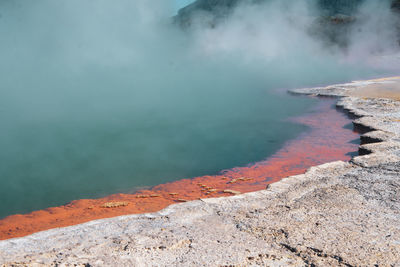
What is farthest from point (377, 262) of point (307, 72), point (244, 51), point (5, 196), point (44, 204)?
point (244, 51)

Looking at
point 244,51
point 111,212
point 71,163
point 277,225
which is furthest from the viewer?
point 244,51

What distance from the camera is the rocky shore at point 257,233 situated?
5.55 feet

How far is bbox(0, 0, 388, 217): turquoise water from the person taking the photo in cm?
421

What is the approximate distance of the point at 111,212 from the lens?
2936mm

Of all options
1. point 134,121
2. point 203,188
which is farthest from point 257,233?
point 134,121

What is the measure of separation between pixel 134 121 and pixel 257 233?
5340mm

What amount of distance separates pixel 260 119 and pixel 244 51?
15264mm

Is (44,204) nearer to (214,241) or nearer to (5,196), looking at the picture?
(5,196)

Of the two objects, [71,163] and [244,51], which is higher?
[244,51]

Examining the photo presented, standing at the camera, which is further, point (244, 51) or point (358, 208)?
point (244, 51)

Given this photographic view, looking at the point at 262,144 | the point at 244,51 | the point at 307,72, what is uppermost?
the point at 244,51

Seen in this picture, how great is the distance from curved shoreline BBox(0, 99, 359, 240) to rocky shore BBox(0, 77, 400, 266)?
793 millimetres

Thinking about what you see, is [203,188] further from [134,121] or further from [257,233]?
[134,121]

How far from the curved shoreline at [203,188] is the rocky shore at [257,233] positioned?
0.79m
